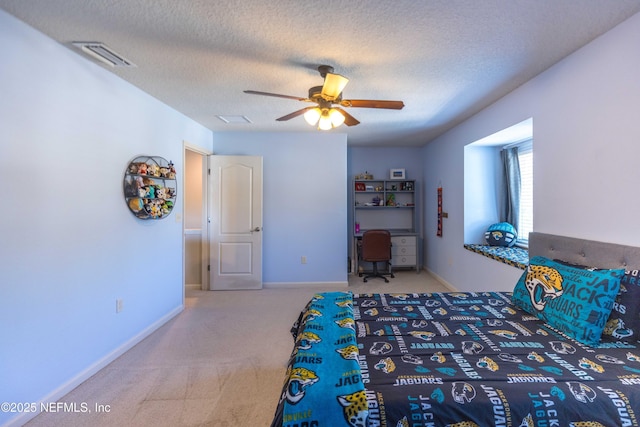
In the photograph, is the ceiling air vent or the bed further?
the ceiling air vent

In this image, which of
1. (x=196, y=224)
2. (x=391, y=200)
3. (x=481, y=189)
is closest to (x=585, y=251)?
(x=481, y=189)

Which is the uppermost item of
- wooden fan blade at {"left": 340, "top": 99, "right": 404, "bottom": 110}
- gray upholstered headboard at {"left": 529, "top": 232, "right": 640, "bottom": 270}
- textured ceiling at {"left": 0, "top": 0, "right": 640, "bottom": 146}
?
textured ceiling at {"left": 0, "top": 0, "right": 640, "bottom": 146}

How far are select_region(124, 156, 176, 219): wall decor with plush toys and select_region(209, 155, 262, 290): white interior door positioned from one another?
3.51 ft

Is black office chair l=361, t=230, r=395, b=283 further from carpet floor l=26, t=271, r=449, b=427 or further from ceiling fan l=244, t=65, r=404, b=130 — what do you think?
ceiling fan l=244, t=65, r=404, b=130

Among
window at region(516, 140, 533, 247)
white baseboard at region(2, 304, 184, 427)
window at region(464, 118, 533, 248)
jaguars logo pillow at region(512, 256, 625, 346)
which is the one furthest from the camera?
window at region(464, 118, 533, 248)

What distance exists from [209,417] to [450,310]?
176 centimetres

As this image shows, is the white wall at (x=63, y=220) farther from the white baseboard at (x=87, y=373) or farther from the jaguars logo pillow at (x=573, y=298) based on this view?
the jaguars logo pillow at (x=573, y=298)

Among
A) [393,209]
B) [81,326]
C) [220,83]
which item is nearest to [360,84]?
[220,83]

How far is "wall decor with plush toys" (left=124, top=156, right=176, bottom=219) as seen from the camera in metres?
2.70

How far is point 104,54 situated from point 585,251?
3.88m

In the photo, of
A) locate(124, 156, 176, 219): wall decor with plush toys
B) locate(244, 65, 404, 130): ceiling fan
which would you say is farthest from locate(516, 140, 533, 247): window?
locate(124, 156, 176, 219): wall decor with plush toys

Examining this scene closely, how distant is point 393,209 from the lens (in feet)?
19.3

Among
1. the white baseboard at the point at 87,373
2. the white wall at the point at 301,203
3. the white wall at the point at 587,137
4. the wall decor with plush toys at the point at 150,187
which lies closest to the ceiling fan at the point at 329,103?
the white wall at the point at 587,137

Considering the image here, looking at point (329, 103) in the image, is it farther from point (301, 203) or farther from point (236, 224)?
point (236, 224)
